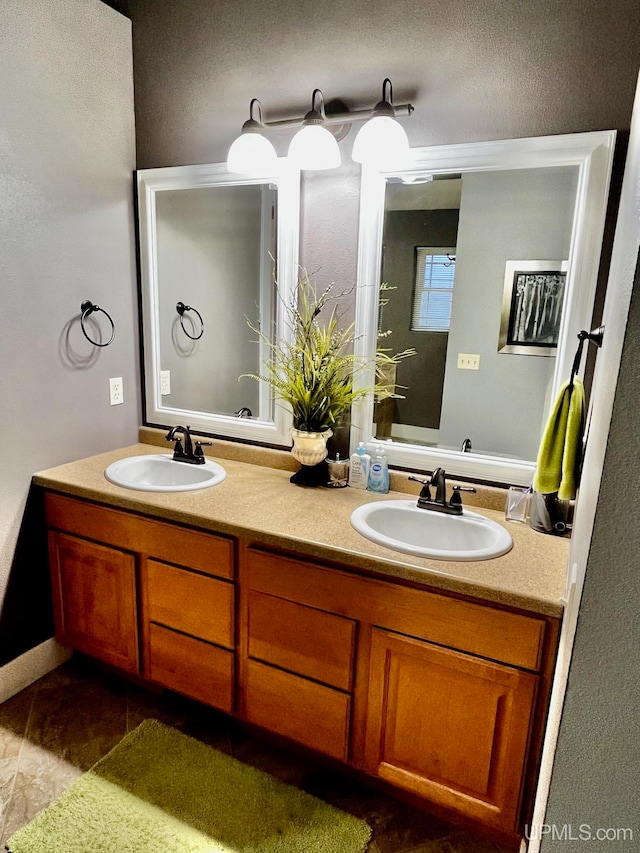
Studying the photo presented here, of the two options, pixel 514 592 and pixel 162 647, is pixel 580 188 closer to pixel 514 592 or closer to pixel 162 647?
pixel 514 592

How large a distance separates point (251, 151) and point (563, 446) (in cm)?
137

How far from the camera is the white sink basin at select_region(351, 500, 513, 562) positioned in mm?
1573

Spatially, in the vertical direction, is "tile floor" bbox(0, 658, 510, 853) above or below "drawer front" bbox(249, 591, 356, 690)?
below

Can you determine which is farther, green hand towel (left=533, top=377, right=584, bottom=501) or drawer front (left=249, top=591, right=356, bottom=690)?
drawer front (left=249, top=591, right=356, bottom=690)

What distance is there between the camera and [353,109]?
5.79ft

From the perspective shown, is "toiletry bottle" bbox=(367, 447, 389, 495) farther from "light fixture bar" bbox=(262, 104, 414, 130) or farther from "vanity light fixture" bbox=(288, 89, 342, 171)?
"light fixture bar" bbox=(262, 104, 414, 130)

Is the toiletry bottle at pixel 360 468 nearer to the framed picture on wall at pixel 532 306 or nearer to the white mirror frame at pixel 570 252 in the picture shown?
the white mirror frame at pixel 570 252

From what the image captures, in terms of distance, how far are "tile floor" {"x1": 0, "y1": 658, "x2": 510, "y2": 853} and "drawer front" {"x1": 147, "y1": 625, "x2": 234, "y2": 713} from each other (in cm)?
17

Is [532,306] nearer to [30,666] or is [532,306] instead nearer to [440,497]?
[440,497]

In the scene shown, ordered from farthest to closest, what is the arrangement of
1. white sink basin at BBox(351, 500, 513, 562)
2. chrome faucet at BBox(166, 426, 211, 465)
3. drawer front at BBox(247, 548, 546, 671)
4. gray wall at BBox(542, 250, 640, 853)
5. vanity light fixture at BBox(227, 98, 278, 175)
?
chrome faucet at BBox(166, 426, 211, 465) → vanity light fixture at BBox(227, 98, 278, 175) → white sink basin at BBox(351, 500, 513, 562) → drawer front at BBox(247, 548, 546, 671) → gray wall at BBox(542, 250, 640, 853)

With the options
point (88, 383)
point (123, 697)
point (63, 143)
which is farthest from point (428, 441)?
point (63, 143)

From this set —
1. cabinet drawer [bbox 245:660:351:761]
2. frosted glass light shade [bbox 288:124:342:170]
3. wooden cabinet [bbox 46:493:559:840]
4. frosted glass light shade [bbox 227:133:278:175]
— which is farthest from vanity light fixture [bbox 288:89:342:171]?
cabinet drawer [bbox 245:660:351:761]

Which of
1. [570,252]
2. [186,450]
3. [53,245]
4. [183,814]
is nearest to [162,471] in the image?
[186,450]

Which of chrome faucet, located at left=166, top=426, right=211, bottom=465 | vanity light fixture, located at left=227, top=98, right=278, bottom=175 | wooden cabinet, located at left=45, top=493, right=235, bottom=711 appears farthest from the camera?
chrome faucet, located at left=166, top=426, right=211, bottom=465
